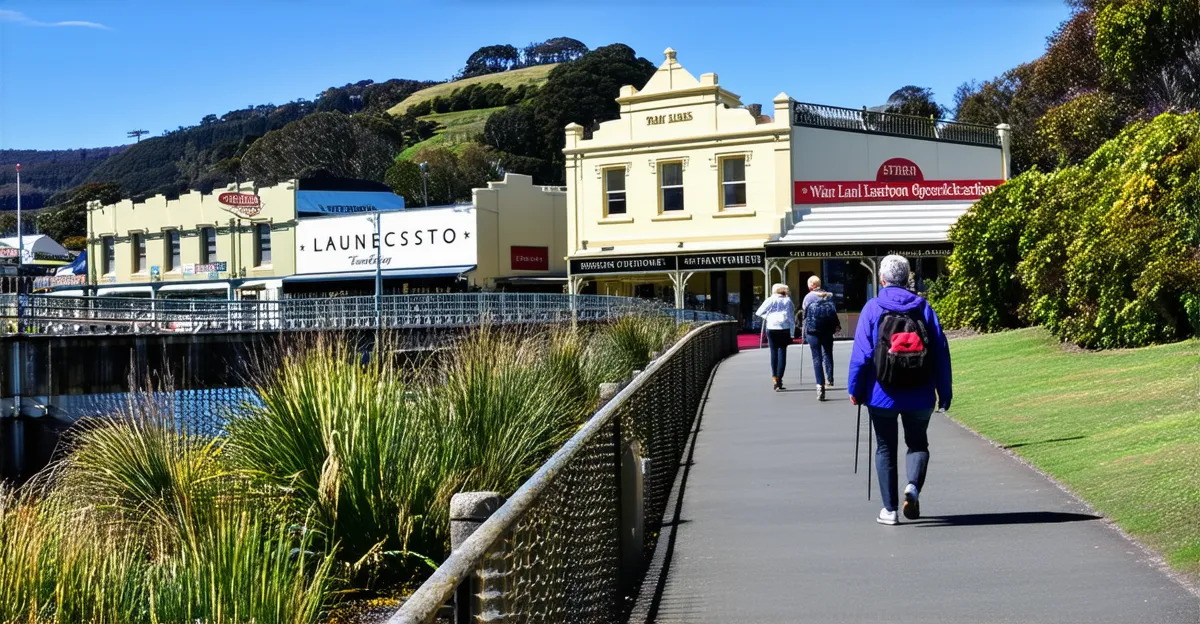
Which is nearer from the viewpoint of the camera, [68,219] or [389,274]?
[389,274]

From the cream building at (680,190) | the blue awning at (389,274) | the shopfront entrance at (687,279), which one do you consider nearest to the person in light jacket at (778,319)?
the cream building at (680,190)

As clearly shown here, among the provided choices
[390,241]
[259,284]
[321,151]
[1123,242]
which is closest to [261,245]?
[259,284]

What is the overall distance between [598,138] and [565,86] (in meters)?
75.6

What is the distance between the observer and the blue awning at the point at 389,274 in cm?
5366

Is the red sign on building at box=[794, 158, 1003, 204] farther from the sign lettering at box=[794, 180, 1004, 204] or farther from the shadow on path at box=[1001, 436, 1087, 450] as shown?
the shadow on path at box=[1001, 436, 1087, 450]

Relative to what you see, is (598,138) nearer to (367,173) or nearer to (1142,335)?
(1142,335)

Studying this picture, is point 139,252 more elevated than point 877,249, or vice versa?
point 139,252

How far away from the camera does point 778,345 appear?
18906 millimetres

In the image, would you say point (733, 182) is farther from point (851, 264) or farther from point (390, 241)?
point (390, 241)

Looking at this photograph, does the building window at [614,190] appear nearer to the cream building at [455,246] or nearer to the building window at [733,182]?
the building window at [733,182]

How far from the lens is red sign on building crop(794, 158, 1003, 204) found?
4503 cm

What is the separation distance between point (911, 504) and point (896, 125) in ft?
128

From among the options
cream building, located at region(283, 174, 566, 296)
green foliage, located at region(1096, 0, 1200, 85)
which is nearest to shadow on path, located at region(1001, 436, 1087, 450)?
green foliage, located at region(1096, 0, 1200, 85)

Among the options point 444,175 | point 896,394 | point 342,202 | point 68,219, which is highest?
point 444,175
